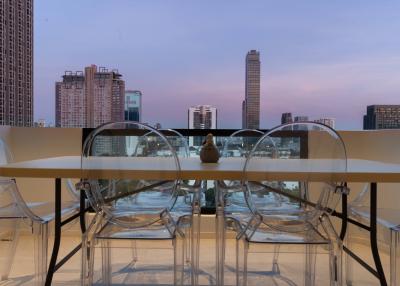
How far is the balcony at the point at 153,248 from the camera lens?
7.86 ft

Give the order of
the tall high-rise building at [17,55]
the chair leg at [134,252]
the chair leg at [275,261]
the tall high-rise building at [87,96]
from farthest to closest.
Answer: the tall high-rise building at [17,55]
the tall high-rise building at [87,96]
the chair leg at [134,252]
the chair leg at [275,261]

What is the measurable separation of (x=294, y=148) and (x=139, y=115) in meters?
1.88

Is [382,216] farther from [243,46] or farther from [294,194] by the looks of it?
[243,46]

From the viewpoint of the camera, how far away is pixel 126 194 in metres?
1.71

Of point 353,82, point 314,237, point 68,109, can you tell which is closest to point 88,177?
point 314,237

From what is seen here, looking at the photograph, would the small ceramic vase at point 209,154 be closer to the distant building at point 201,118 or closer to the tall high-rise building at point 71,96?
the distant building at point 201,118

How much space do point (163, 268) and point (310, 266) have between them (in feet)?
3.15

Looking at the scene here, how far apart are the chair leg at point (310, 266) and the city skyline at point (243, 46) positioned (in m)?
1.63

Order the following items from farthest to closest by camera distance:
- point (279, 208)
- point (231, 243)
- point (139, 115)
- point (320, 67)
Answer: point (320, 67), point (139, 115), point (231, 243), point (279, 208)

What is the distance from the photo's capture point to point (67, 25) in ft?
12.7

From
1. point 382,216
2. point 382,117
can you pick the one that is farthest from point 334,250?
point 382,117

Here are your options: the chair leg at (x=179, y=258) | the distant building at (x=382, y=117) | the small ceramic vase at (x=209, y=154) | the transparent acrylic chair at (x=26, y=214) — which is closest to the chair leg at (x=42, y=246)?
the transparent acrylic chair at (x=26, y=214)

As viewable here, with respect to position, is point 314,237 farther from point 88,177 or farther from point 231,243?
point 231,243

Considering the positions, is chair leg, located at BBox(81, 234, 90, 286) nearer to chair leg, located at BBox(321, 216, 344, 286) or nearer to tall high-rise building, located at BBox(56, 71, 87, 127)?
chair leg, located at BBox(321, 216, 344, 286)
